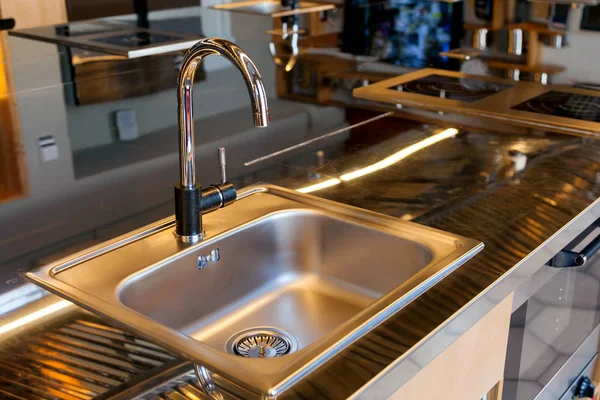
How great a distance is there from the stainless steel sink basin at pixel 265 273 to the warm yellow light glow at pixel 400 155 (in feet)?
0.50

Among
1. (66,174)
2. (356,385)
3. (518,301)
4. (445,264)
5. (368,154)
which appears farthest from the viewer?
(368,154)

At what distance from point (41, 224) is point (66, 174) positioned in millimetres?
213

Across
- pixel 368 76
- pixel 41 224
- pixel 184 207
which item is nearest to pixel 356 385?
pixel 184 207

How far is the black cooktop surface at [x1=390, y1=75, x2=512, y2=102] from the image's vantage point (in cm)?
188

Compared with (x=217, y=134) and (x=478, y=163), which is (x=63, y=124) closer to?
(x=217, y=134)

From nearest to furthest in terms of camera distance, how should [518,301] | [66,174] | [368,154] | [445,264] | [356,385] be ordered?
1. [356,385]
2. [445,264]
3. [518,301]
4. [66,174]
5. [368,154]

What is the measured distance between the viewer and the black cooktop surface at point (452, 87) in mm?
1879

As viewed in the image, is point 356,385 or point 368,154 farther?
point 368,154

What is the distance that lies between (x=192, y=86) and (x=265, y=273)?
376 mm

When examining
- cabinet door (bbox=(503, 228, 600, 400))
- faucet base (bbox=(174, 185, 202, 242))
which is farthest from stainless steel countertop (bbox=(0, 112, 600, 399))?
faucet base (bbox=(174, 185, 202, 242))

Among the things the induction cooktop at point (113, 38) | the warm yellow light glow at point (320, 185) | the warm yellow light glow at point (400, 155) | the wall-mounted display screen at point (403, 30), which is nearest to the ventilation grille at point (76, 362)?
the warm yellow light glow at point (320, 185)

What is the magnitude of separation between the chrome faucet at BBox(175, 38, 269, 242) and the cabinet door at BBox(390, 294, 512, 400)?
367 millimetres

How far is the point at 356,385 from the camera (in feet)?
2.37

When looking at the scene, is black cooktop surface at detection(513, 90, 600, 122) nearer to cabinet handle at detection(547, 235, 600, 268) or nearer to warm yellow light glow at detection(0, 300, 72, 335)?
cabinet handle at detection(547, 235, 600, 268)
